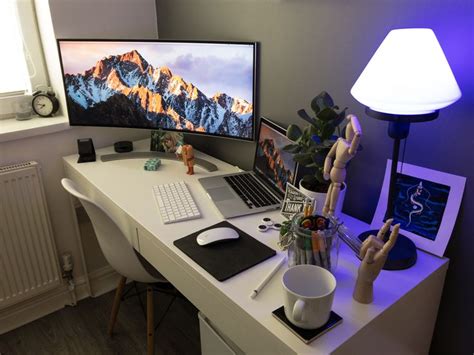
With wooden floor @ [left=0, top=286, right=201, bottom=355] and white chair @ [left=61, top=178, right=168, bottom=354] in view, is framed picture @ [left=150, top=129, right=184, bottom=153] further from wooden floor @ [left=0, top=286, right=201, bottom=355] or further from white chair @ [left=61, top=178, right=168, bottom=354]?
wooden floor @ [left=0, top=286, right=201, bottom=355]

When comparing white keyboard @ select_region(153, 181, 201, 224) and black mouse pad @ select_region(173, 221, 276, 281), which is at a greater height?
white keyboard @ select_region(153, 181, 201, 224)

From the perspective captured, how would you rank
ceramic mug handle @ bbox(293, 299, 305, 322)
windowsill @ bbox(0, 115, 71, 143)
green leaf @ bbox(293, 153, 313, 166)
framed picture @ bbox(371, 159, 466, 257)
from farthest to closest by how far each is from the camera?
windowsill @ bbox(0, 115, 71, 143) → green leaf @ bbox(293, 153, 313, 166) → framed picture @ bbox(371, 159, 466, 257) → ceramic mug handle @ bbox(293, 299, 305, 322)

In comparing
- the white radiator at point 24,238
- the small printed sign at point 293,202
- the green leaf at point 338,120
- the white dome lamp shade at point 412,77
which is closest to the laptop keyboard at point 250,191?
the small printed sign at point 293,202

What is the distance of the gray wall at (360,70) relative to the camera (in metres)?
1.07

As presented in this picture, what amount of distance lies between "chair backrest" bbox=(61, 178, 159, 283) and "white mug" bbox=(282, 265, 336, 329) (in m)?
0.69

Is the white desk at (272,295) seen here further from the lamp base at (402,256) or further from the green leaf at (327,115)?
the green leaf at (327,115)

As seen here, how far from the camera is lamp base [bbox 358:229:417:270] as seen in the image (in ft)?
3.63

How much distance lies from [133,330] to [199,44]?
1.31 m

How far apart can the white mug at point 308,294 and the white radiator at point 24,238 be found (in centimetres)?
136

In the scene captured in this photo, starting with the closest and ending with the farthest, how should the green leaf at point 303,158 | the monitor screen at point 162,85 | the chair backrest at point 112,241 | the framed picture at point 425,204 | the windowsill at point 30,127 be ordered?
the framed picture at point 425,204, the green leaf at point 303,158, the chair backrest at point 112,241, the monitor screen at point 162,85, the windowsill at point 30,127

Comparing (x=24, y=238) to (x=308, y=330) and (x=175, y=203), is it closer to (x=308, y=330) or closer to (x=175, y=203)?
(x=175, y=203)

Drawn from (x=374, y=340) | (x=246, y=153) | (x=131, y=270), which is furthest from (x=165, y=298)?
(x=374, y=340)

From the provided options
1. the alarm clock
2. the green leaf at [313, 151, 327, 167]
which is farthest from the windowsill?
the green leaf at [313, 151, 327, 167]

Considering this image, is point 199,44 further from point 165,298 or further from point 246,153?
point 165,298
